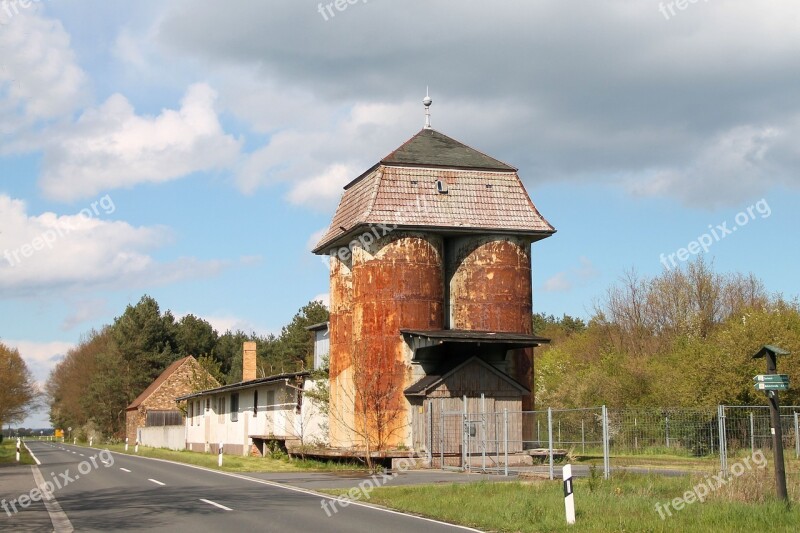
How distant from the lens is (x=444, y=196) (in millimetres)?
33719

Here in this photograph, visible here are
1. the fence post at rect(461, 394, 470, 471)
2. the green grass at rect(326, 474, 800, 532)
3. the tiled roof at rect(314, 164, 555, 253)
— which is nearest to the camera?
the green grass at rect(326, 474, 800, 532)

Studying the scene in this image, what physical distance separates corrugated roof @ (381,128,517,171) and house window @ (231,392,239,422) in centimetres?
2087

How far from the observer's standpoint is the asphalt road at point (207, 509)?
13859mm

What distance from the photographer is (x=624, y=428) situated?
98.7 feet

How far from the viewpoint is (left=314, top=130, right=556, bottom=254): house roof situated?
33062 mm

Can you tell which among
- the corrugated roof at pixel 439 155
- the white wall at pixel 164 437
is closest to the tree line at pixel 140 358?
the white wall at pixel 164 437

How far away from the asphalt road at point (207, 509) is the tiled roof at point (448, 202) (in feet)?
39.7

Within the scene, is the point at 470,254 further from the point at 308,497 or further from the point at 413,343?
the point at 308,497

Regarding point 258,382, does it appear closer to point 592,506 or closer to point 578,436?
point 578,436

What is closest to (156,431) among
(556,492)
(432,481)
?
(432,481)

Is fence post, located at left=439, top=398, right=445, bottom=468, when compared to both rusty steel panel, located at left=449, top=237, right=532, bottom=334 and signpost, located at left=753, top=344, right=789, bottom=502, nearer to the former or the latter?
rusty steel panel, located at left=449, top=237, right=532, bottom=334

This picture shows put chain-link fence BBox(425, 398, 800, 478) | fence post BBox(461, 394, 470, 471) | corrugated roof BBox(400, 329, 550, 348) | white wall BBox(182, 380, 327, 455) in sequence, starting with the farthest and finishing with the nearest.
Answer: white wall BBox(182, 380, 327, 455) < corrugated roof BBox(400, 329, 550, 348) < chain-link fence BBox(425, 398, 800, 478) < fence post BBox(461, 394, 470, 471)

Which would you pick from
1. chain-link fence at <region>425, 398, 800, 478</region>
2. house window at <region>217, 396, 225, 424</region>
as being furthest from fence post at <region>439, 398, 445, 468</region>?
house window at <region>217, 396, 225, 424</region>

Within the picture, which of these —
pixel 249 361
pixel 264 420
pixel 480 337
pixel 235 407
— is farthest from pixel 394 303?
pixel 249 361
